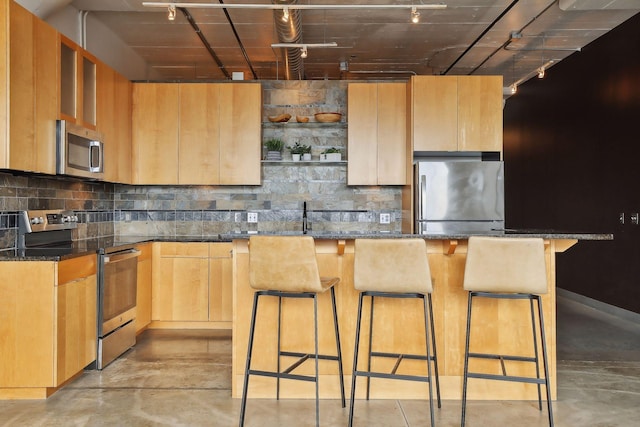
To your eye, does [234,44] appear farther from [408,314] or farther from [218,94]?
[408,314]

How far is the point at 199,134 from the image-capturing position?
17.8 feet

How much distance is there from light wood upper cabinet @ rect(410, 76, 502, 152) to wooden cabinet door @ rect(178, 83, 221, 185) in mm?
2070

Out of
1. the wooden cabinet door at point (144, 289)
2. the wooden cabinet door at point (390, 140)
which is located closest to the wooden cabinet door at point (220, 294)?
the wooden cabinet door at point (144, 289)

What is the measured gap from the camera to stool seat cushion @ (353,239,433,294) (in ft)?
9.19

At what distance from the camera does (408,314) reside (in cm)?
328

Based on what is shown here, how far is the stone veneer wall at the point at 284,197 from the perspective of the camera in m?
5.68

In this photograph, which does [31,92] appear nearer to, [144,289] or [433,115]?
[144,289]

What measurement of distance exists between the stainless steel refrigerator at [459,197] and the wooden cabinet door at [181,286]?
7.33 ft

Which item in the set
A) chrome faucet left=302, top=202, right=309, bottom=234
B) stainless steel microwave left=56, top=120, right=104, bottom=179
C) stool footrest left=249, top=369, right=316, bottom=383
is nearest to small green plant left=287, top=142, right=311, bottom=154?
chrome faucet left=302, top=202, right=309, bottom=234

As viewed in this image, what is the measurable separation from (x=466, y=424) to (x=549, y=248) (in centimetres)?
122

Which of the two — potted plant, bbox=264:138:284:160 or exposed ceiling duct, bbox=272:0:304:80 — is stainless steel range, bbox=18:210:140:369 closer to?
potted plant, bbox=264:138:284:160

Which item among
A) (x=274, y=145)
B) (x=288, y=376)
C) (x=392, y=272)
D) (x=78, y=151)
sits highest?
(x=274, y=145)

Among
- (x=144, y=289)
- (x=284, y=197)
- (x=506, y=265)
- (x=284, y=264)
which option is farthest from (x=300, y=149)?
(x=506, y=265)

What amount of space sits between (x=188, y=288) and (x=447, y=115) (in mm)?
3124
